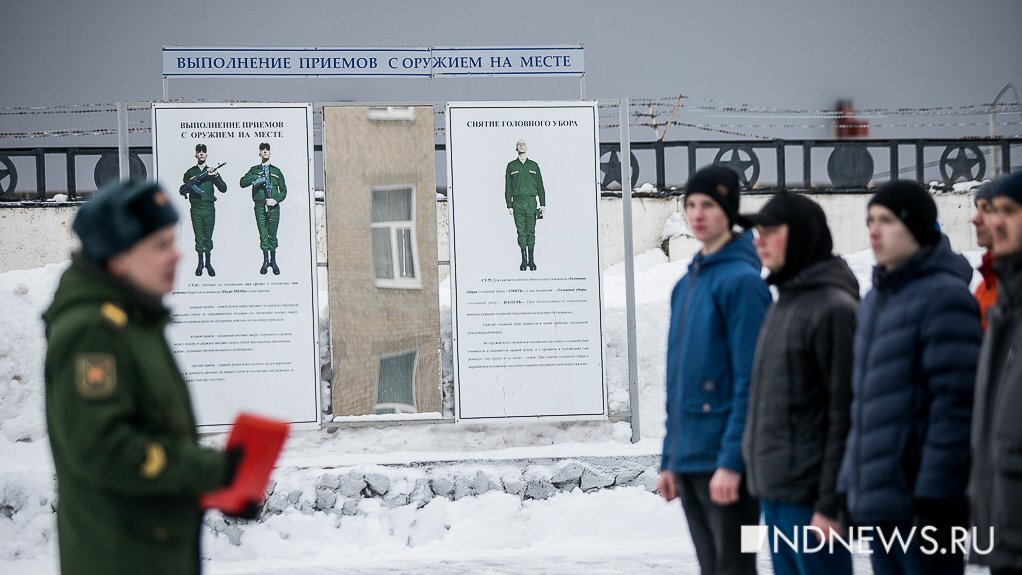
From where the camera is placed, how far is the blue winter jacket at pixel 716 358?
410cm

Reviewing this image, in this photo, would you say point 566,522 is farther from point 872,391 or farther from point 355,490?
point 872,391

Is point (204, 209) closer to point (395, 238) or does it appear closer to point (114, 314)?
point (395, 238)

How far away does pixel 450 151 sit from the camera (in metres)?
9.03

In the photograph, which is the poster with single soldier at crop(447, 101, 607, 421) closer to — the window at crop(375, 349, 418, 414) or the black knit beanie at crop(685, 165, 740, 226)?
the window at crop(375, 349, 418, 414)

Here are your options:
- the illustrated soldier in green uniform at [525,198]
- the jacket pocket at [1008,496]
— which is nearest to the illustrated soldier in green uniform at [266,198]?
the illustrated soldier in green uniform at [525,198]

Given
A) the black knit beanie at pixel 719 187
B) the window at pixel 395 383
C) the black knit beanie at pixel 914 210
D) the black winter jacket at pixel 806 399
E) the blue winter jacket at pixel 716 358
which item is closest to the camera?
the black knit beanie at pixel 914 210

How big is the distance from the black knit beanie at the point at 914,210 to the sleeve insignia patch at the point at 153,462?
224 cm

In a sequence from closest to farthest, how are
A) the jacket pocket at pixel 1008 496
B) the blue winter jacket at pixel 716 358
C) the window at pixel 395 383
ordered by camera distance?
the jacket pocket at pixel 1008 496, the blue winter jacket at pixel 716 358, the window at pixel 395 383

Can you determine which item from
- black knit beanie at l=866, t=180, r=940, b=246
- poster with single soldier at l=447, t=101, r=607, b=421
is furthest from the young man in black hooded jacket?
poster with single soldier at l=447, t=101, r=607, b=421

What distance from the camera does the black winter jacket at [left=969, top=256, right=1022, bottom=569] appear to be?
2.83 meters

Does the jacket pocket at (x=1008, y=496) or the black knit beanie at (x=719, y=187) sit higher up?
the black knit beanie at (x=719, y=187)

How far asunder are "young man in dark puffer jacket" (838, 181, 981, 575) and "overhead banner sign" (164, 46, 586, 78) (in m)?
5.71

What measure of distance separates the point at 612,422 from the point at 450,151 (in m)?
2.69

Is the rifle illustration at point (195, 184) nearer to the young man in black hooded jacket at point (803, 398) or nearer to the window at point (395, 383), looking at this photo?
the window at point (395, 383)
